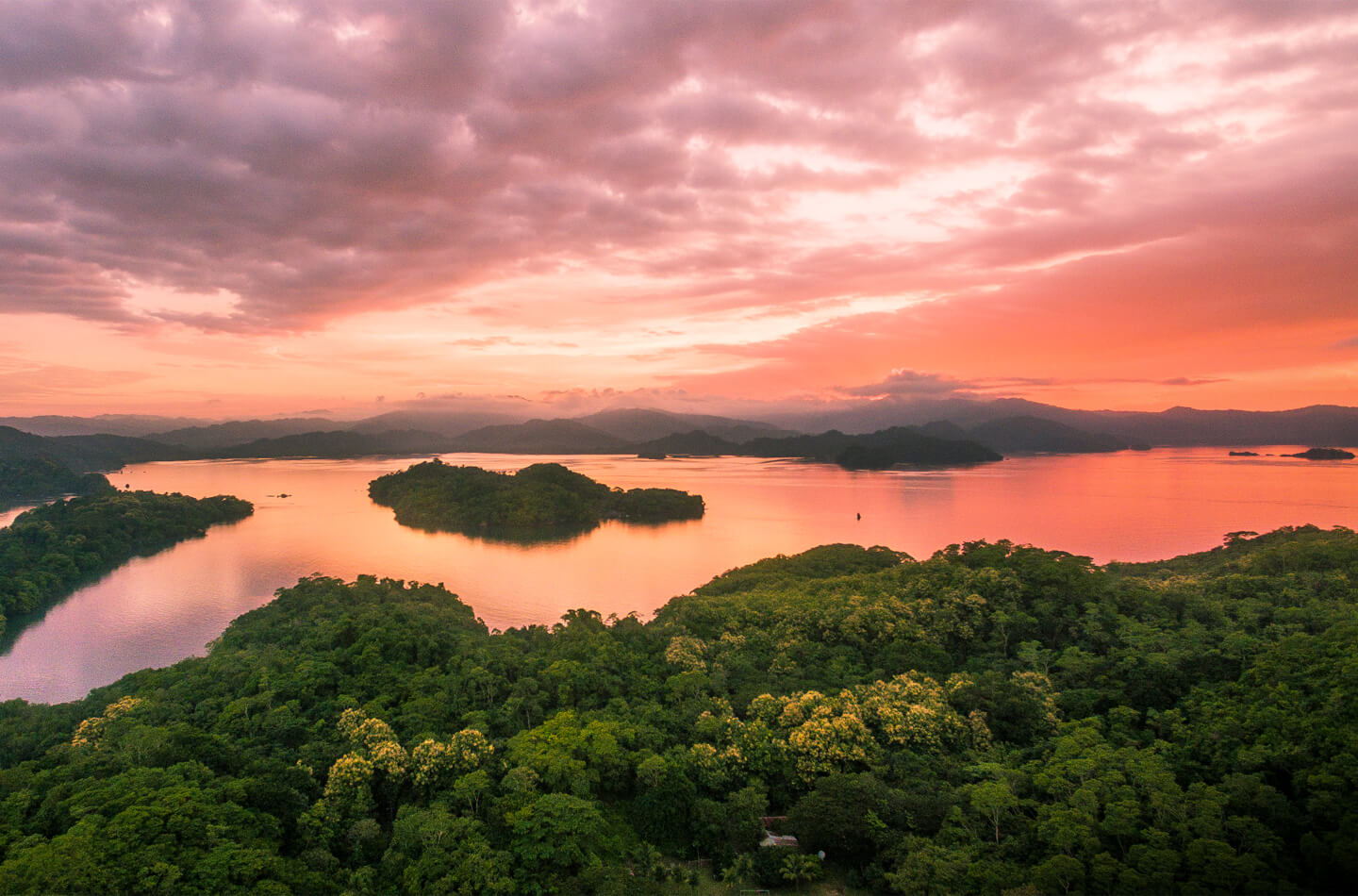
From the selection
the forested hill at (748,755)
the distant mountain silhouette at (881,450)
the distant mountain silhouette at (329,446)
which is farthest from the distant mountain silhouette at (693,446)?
the forested hill at (748,755)

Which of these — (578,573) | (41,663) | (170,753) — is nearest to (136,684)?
(170,753)

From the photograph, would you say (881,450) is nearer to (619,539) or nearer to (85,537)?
(619,539)

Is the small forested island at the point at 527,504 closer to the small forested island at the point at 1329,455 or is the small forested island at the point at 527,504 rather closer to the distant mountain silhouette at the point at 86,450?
the distant mountain silhouette at the point at 86,450

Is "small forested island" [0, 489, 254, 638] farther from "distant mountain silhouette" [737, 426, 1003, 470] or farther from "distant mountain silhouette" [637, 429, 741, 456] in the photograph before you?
"distant mountain silhouette" [637, 429, 741, 456]

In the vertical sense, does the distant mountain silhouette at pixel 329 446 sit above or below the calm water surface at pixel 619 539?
above

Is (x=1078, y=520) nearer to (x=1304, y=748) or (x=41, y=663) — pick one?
(x=1304, y=748)

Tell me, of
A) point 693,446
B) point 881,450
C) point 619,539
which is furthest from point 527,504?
point 693,446
